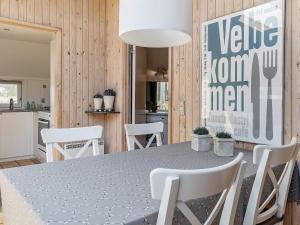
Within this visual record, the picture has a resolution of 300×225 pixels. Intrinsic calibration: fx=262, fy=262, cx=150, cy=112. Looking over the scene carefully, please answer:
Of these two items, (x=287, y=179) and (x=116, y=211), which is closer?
(x=116, y=211)

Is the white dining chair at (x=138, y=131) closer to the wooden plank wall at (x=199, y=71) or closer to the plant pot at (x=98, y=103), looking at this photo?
the wooden plank wall at (x=199, y=71)

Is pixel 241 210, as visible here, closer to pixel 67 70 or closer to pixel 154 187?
pixel 154 187

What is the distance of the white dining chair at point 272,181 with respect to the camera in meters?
1.16

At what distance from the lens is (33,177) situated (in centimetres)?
129

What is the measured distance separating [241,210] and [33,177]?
1.02 m

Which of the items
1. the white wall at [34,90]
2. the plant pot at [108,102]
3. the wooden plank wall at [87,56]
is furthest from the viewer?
the white wall at [34,90]

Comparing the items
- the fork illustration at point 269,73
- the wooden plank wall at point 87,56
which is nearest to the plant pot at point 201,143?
the fork illustration at point 269,73

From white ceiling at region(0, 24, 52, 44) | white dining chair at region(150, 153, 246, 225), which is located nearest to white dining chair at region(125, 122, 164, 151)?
white dining chair at region(150, 153, 246, 225)

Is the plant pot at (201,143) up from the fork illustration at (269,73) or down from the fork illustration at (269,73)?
down

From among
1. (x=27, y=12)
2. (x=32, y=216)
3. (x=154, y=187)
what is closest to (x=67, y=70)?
(x=27, y=12)

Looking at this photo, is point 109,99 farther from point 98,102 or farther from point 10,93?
point 10,93

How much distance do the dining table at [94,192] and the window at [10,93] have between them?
4.33 metres

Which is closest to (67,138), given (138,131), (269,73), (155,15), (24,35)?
(138,131)

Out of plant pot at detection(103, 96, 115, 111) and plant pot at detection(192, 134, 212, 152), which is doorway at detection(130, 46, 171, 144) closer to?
plant pot at detection(103, 96, 115, 111)
